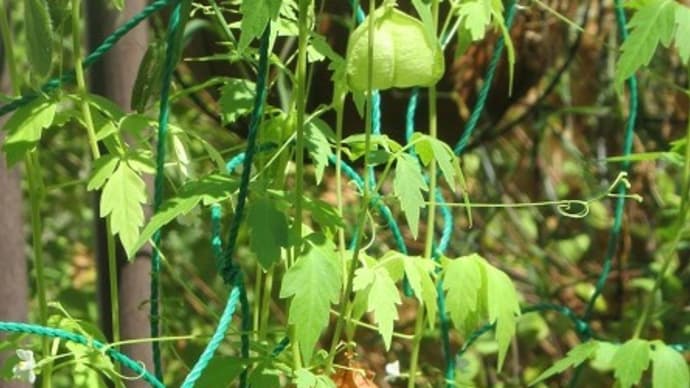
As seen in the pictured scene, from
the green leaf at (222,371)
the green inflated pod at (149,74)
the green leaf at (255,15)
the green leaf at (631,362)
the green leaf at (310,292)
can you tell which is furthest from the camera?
the green leaf at (631,362)

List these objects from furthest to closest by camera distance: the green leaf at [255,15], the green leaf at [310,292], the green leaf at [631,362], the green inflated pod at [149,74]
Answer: the green leaf at [631,362]
the green inflated pod at [149,74]
the green leaf at [310,292]
the green leaf at [255,15]

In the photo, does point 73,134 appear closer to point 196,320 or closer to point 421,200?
point 196,320

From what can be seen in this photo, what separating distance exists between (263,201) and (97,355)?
10.5 inches

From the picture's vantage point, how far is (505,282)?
1.47 meters

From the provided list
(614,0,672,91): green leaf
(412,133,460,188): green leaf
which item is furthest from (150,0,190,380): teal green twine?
(614,0,672,91): green leaf

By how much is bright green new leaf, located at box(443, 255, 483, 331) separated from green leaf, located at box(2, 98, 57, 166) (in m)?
0.41

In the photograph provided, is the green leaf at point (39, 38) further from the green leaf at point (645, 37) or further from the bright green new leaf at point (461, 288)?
the green leaf at point (645, 37)

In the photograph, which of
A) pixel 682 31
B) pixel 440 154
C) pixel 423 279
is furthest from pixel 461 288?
pixel 682 31

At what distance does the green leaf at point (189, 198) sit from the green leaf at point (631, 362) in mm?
509

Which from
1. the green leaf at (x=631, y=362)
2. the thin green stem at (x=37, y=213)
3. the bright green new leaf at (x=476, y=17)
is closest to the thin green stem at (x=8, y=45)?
the thin green stem at (x=37, y=213)

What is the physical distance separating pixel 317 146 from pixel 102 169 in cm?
21

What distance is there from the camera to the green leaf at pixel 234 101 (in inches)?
60.6

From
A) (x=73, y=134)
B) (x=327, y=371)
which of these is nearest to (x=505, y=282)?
(x=327, y=371)

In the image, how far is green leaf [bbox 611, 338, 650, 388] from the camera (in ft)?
5.23
